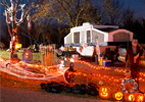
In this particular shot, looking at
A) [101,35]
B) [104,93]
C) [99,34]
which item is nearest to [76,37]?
[99,34]

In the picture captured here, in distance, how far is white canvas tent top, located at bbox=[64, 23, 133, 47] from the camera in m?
14.6

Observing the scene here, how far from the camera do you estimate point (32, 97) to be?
15.9ft

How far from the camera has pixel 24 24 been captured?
29.1m

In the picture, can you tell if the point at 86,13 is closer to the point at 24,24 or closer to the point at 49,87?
the point at 24,24

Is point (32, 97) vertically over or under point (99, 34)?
under

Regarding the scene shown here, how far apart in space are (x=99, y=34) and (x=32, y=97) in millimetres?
11414

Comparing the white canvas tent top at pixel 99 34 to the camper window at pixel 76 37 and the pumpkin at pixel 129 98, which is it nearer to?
the camper window at pixel 76 37

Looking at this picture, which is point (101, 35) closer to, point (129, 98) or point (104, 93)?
point (104, 93)

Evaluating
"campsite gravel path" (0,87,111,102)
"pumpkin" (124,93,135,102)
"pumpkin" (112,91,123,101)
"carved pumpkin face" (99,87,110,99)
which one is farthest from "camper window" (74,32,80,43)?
"pumpkin" (124,93,135,102)

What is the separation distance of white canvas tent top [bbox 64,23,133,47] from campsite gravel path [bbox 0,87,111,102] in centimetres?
1026

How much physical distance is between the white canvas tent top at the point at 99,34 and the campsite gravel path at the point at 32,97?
10259 millimetres

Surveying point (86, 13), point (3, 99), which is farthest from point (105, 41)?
point (3, 99)

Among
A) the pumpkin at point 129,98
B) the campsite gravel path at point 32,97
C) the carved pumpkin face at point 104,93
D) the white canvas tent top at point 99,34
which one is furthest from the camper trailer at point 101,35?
the campsite gravel path at point 32,97

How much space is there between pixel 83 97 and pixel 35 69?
12.7ft
